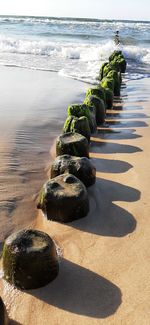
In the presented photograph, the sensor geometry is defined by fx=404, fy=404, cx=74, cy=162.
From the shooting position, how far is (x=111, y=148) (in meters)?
5.40

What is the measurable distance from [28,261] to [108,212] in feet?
4.03

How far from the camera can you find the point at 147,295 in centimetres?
260

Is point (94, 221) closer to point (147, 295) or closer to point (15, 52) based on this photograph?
point (147, 295)

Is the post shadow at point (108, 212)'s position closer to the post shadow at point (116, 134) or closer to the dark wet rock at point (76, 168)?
the dark wet rock at point (76, 168)

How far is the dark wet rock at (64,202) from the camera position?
3408 millimetres

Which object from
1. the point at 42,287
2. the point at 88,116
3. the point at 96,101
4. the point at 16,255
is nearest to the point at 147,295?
the point at 42,287

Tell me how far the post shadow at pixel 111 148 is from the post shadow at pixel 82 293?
103 inches

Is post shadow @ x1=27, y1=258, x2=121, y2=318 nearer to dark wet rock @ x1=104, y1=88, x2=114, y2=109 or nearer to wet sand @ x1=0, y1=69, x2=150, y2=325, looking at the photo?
wet sand @ x1=0, y1=69, x2=150, y2=325

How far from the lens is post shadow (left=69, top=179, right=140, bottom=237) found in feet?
11.1

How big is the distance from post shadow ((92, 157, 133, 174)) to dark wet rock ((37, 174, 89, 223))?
1.12 meters

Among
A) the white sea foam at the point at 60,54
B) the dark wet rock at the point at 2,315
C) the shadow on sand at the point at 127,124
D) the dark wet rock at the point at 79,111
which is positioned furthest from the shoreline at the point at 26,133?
the white sea foam at the point at 60,54

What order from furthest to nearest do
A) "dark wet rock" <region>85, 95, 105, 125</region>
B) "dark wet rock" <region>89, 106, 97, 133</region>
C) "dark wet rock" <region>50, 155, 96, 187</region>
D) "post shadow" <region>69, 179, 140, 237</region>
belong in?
"dark wet rock" <region>85, 95, 105, 125</region> → "dark wet rock" <region>89, 106, 97, 133</region> → "dark wet rock" <region>50, 155, 96, 187</region> → "post shadow" <region>69, 179, 140, 237</region>

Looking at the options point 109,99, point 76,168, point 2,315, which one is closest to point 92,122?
point 109,99

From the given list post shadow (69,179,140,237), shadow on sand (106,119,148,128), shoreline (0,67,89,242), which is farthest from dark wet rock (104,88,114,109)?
post shadow (69,179,140,237)
